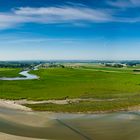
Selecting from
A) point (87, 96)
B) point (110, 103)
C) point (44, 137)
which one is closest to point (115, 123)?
point (44, 137)

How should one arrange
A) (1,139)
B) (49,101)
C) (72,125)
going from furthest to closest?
(49,101) < (72,125) < (1,139)

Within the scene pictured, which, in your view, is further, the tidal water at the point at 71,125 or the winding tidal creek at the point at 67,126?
the tidal water at the point at 71,125

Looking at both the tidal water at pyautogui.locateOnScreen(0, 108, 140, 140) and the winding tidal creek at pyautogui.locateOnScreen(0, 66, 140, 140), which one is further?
the tidal water at pyautogui.locateOnScreen(0, 108, 140, 140)

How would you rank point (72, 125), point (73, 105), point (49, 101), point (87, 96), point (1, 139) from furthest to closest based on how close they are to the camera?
point (87, 96) < point (49, 101) < point (73, 105) < point (72, 125) < point (1, 139)

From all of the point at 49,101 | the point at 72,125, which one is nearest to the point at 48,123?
the point at 72,125

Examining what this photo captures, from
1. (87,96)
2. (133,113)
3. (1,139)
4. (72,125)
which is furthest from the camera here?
(87,96)

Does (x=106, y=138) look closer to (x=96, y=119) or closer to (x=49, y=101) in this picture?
(x=96, y=119)

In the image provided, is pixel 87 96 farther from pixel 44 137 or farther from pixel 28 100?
pixel 44 137

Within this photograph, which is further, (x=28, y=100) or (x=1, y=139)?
(x=28, y=100)

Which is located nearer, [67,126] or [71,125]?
[67,126]
